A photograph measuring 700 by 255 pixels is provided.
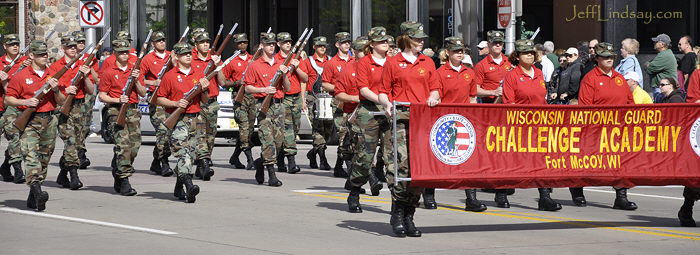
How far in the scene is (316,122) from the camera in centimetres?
1844

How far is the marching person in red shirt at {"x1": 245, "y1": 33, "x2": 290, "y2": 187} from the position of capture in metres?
15.8

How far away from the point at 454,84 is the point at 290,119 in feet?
12.7

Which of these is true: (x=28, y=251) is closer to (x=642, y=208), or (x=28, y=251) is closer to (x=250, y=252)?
(x=250, y=252)

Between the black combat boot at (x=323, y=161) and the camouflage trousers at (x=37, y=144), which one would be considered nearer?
the camouflage trousers at (x=37, y=144)

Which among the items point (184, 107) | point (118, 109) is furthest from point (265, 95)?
point (184, 107)

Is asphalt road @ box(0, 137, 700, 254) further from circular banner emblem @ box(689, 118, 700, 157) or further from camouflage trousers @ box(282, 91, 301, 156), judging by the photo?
camouflage trousers @ box(282, 91, 301, 156)

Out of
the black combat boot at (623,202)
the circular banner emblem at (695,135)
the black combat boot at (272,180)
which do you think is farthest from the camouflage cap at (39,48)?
the circular banner emblem at (695,135)

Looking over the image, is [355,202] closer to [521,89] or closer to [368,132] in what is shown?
[368,132]

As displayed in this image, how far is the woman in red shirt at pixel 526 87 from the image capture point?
13312mm

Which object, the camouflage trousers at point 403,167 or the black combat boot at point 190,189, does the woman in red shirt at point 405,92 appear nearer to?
the camouflage trousers at point 403,167

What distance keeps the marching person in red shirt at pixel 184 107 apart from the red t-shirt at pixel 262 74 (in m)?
2.48

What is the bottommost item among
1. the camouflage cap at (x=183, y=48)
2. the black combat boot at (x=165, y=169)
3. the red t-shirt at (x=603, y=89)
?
the black combat boot at (x=165, y=169)

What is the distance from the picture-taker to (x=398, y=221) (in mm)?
10961

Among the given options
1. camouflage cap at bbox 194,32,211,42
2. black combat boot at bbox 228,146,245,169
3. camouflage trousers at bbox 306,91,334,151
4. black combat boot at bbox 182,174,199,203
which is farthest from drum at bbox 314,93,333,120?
black combat boot at bbox 182,174,199,203
